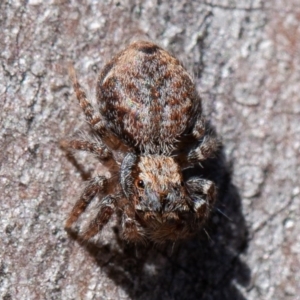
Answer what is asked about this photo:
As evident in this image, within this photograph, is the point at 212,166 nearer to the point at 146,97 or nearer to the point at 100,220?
the point at 146,97

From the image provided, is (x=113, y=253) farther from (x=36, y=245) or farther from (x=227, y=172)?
(x=227, y=172)

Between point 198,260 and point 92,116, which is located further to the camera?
point 198,260

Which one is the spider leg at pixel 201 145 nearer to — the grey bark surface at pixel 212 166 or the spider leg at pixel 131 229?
the grey bark surface at pixel 212 166

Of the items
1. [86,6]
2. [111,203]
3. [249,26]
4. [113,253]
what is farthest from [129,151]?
[249,26]

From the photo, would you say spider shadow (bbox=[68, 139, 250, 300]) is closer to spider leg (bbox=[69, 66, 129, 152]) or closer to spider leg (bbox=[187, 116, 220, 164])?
spider leg (bbox=[187, 116, 220, 164])

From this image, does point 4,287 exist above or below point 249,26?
below

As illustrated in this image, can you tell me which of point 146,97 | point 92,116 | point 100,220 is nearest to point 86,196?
point 100,220
